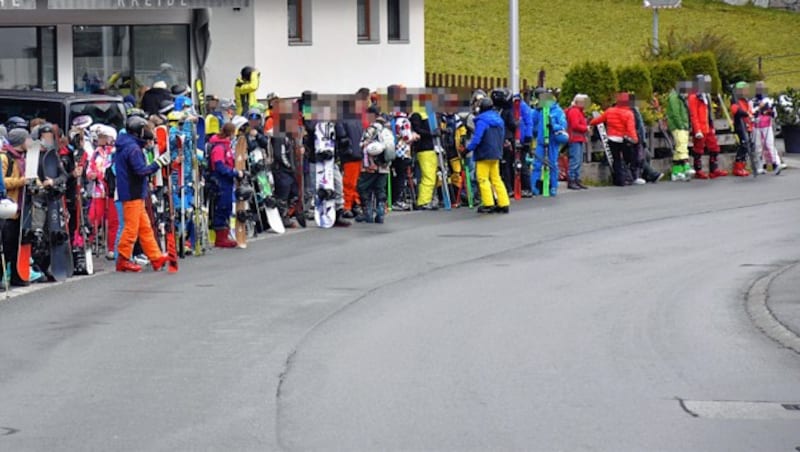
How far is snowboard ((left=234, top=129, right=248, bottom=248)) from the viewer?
63.1 feet

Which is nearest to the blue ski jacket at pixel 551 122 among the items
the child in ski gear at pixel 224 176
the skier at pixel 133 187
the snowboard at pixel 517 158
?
the snowboard at pixel 517 158

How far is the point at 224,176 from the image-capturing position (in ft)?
63.2

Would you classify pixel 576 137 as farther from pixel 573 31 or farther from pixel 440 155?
pixel 573 31

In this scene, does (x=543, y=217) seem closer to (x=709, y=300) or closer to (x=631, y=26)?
(x=709, y=300)

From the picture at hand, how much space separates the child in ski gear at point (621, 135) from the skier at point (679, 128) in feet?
3.57

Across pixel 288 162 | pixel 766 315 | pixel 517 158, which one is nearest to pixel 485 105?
pixel 517 158

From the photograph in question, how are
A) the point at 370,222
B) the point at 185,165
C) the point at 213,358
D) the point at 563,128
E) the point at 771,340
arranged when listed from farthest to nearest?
the point at 563,128 < the point at 370,222 < the point at 185,165 < the point at 771,340 < the point at 213,358

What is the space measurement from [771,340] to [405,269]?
5.17m

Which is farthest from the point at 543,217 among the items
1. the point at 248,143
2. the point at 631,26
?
the point at 631,26

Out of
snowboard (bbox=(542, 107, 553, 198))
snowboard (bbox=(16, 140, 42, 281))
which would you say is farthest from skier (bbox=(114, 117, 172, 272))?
snowboard (bbox=(542, 107, 553, 198))

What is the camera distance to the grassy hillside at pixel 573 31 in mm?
52000

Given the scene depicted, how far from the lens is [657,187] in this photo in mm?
27484

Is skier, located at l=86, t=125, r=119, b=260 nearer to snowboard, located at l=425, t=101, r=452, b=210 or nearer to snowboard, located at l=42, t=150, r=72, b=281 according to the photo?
snowboard, located at l=42, t=150, r=72, b=281

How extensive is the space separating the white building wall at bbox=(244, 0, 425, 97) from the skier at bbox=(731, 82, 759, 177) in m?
9.18
